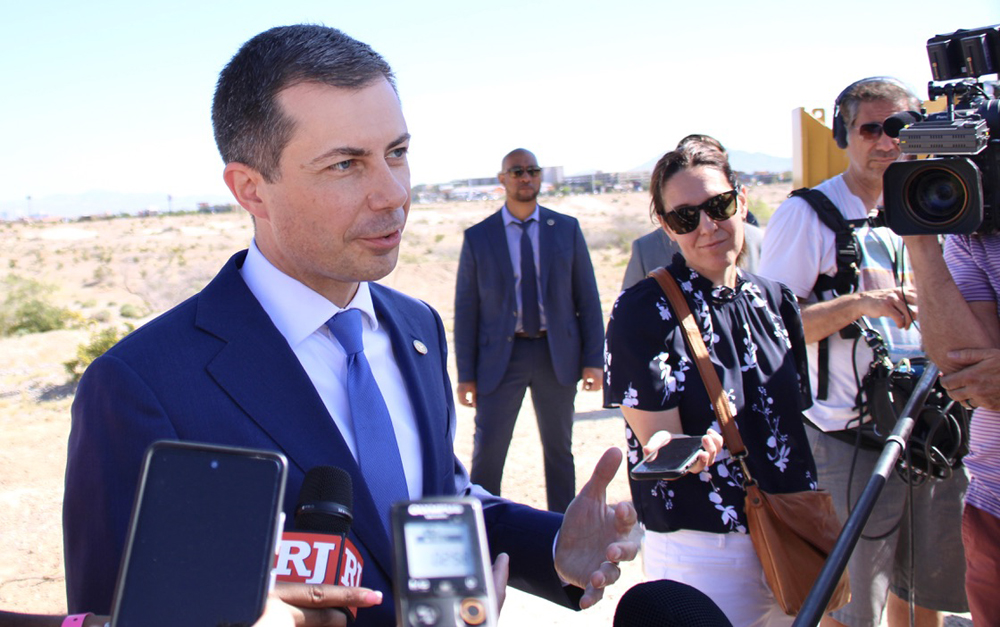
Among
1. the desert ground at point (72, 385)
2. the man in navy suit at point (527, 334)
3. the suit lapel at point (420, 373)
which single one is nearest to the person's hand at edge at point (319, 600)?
the suit lapel at point (420, 373)

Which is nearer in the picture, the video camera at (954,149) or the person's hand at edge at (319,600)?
the person's hand at edge at (319,600)

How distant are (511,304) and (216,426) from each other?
4.40m

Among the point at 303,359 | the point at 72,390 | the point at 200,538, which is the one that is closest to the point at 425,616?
the point at 200,538

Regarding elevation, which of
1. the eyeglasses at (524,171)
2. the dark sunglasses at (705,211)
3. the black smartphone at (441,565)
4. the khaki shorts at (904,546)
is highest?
the eyeglasses at (524,171)

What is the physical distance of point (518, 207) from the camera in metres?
6.25

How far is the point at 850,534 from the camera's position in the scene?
1.88 meters

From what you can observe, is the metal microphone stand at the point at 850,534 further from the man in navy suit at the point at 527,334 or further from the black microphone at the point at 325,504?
the man in navy suit at the point at 527,334

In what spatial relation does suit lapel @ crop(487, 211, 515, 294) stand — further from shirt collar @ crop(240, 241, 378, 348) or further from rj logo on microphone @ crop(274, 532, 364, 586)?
rj logo on microphone @ crop(274, 532, 364, 586)

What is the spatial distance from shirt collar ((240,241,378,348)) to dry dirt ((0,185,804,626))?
126 inches

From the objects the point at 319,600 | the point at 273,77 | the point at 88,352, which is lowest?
the point at 88,352

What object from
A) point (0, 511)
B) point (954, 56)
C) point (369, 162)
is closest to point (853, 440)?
point (954, 56)

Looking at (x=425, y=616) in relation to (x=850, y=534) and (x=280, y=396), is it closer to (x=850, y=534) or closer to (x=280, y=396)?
(x=280, y=396)

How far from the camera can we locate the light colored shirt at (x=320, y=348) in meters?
1.84

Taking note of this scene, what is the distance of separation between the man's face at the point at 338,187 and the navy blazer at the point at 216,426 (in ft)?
0.55
